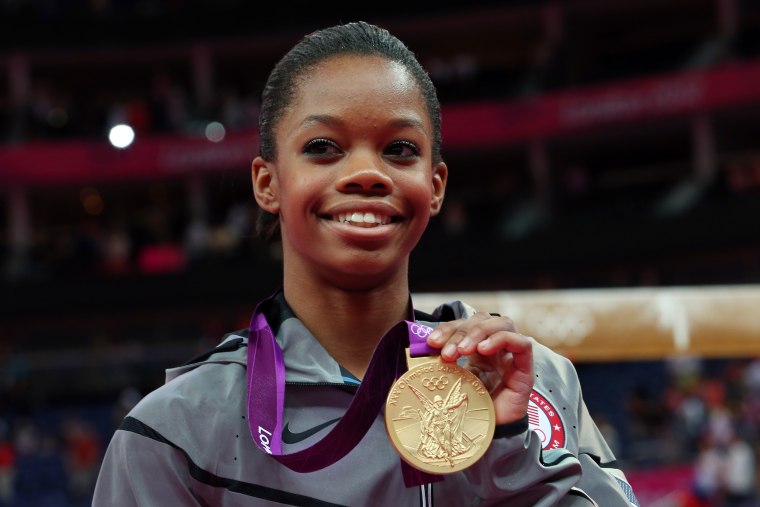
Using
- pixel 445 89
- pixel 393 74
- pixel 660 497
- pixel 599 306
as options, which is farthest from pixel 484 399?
pixel 445 89

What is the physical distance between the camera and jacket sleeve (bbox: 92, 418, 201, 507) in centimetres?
167

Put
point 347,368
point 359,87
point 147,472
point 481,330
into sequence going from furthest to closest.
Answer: point 347,368 < point 359,87 < point 147,472 < point 481,330

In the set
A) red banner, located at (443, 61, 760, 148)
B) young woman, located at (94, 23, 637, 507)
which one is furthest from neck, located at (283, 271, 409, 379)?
red banner, located at (443, 61, 760, 148)

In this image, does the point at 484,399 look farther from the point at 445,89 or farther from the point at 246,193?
the point at 445,89

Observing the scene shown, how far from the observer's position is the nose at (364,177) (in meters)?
1.73

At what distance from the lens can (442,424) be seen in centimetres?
157

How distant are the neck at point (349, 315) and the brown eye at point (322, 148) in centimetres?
24

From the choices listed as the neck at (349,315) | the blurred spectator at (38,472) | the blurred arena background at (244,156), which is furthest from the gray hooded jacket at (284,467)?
the blurred spectator at (38,472)

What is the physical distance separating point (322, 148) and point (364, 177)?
0.09 metres

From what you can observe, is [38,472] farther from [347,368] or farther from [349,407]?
[349,407]

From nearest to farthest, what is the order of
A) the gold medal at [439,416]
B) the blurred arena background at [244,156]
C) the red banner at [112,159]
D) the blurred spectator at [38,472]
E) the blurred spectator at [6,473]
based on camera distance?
the gold medal at [439,416] → the blurred spectator at [6,473] → the blurred spectator at [38,472] → the blurred arena background at [244,156] → the red banner at [112,159]

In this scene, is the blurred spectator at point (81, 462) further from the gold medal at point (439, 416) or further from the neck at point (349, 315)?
the gold medal at point (439, 416)

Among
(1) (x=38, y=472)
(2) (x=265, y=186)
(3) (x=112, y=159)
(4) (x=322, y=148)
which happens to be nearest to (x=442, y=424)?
(4) (x=322, y=148)

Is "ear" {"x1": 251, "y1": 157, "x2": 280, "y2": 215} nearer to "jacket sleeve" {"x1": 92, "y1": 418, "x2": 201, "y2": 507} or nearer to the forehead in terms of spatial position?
the forehead
